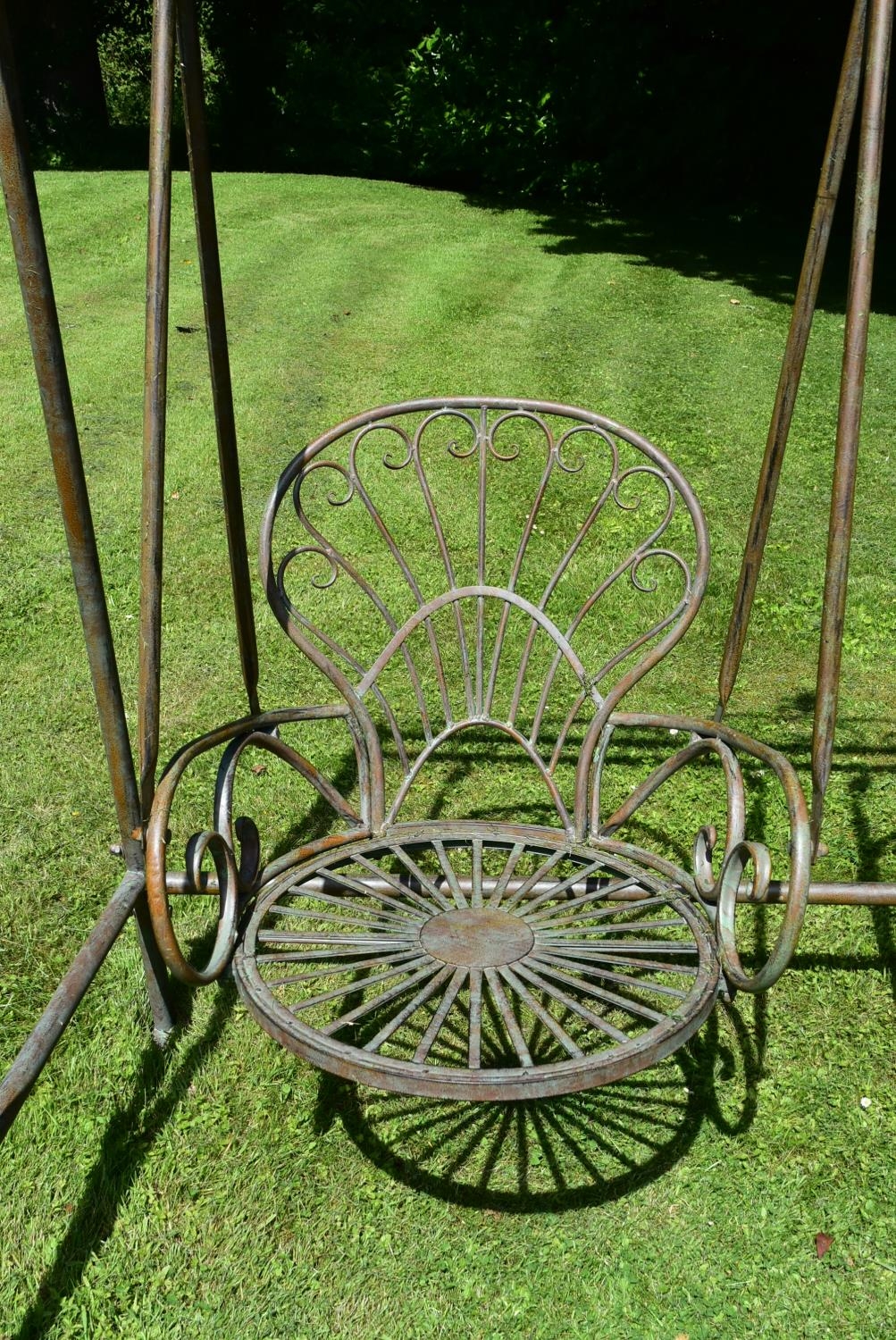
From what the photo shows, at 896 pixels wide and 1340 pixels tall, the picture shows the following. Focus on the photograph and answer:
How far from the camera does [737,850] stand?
2.08 m

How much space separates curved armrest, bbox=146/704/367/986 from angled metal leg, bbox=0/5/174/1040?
4.6 inches

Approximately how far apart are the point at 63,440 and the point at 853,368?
1.31 m

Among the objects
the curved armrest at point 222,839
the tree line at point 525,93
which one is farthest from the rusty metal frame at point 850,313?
the tree line at point 525,93

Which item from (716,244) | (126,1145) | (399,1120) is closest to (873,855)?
(399,1120)

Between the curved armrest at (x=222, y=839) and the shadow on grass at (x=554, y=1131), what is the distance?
1.84ft

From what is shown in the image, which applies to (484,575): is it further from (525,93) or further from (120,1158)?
(525,93)

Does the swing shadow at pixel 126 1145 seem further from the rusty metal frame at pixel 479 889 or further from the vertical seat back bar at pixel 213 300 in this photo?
the vertical seat back bar at pixel 213 300

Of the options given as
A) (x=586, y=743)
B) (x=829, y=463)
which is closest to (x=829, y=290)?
(x=829, y=463)

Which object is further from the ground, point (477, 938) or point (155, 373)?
point (155, 373)

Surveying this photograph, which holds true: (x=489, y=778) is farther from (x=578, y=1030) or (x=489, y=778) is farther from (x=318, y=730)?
(x=578, y=1030)

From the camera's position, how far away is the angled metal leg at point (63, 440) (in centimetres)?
166

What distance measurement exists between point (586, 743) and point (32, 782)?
5.50 ft

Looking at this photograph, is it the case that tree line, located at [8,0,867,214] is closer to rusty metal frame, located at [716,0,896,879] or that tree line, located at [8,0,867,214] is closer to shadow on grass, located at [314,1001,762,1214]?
rusty metal frame, located at [716,0,896,879]

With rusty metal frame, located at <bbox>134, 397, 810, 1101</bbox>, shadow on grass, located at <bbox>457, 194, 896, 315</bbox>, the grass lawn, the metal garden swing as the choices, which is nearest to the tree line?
shadow on grass, located at <bbox>457, 194, 896, 315</bbox>
